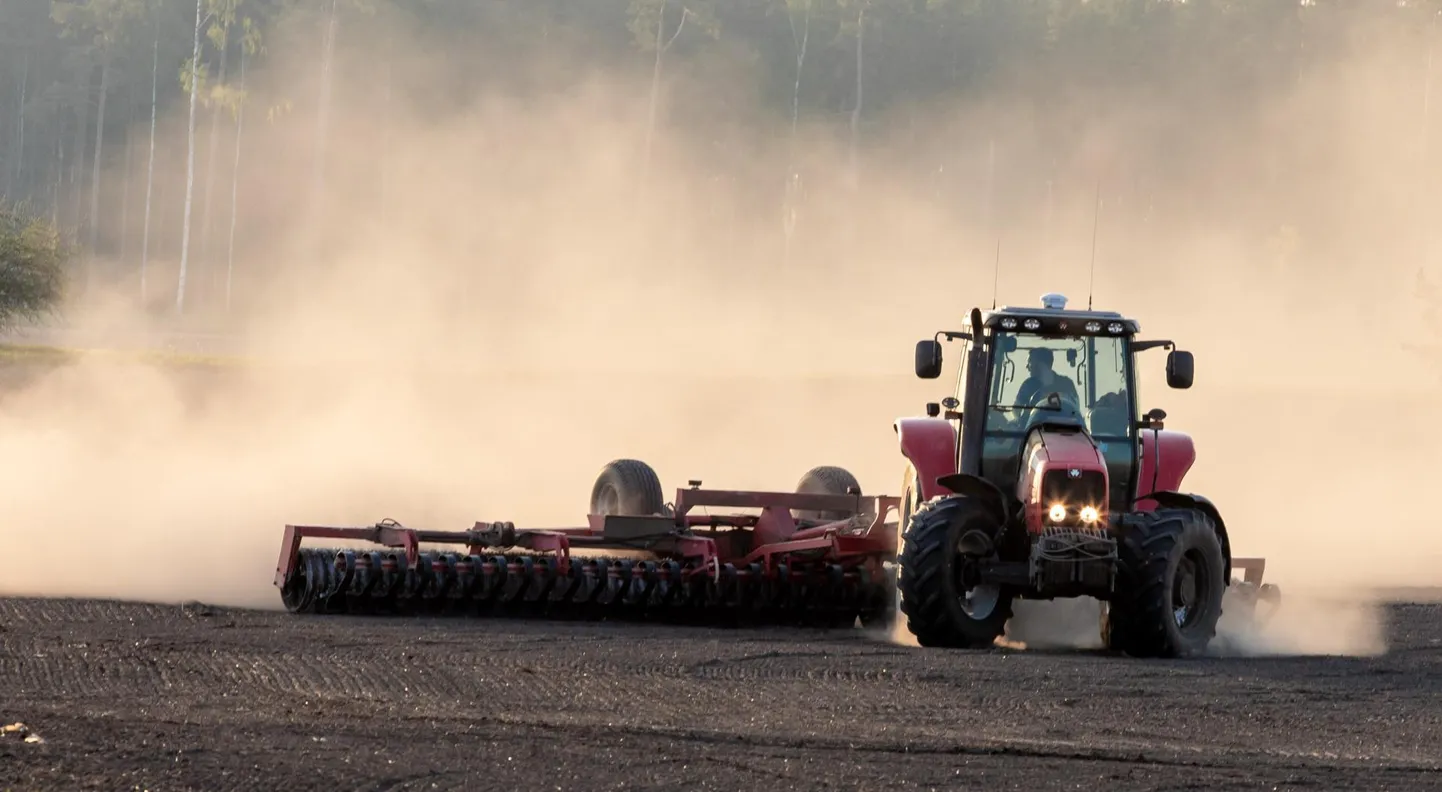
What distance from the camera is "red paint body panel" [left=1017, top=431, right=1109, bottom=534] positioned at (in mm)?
13812

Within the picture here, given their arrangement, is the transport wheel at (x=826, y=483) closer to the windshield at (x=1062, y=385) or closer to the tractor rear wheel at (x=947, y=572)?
the windshield at (x=1062, y=385)

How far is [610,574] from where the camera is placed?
1598cm

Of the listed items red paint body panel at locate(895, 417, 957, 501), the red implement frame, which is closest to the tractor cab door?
red paint body panel at locate(895, 417, 957, 501)

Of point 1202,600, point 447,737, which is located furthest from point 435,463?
point 447,737

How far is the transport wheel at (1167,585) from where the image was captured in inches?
540

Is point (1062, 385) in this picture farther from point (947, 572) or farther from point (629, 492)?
point (629, 492)

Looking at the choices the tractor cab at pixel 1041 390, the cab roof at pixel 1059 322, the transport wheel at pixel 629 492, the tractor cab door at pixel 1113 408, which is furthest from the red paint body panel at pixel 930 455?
the transport wheel at pixel 629 492

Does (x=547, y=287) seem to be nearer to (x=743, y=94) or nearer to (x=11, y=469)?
(x=743, y=94)

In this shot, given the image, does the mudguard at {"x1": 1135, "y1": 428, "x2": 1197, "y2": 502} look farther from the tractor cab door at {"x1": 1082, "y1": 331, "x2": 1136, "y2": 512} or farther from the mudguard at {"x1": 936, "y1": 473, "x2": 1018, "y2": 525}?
the mudguard at {"x1": 936, "y1": 473, "x2": 1018, "y2": 525}

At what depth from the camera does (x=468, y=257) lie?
61031 millimetres

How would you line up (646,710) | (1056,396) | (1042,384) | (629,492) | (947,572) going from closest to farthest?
(646,710)
(947,572)
(1056,396)
(1042,384)
(629,492)

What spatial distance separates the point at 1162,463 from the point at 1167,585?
1.50 metres

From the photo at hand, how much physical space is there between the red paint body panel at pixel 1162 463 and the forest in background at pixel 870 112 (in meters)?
52.4

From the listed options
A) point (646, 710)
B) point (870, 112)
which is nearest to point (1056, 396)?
point (646, 710)
